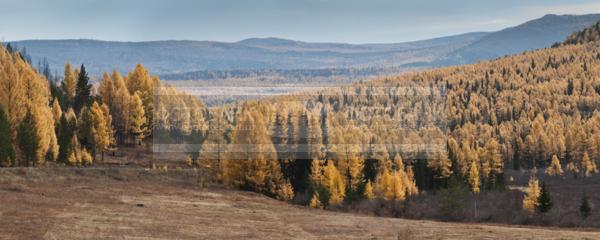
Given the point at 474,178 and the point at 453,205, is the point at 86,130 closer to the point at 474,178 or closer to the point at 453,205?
the point at 453,205

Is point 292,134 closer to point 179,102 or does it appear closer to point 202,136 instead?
point 202,136

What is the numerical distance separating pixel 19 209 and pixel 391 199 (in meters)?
63.2

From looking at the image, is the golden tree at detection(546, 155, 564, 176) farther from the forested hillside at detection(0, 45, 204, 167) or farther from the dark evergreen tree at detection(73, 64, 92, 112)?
the dark evergreen tree at detection(73, 64, 92, 112)

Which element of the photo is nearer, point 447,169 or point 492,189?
point 447,169

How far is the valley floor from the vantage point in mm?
42656

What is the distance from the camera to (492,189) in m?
132

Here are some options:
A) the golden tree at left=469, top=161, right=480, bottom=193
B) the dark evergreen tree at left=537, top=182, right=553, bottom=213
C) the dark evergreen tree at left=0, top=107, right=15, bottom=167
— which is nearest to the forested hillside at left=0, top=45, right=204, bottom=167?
the dark evergreen tree at left=0, top=107, right=15, bottom=167

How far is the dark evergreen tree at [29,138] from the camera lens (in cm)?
8581

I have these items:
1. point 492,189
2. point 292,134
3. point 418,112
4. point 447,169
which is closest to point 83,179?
point 292,134

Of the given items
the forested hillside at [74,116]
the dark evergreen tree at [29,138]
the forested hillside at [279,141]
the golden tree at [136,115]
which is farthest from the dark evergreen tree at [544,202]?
the dark evergreen tree at [29,138]

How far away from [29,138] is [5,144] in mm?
4996

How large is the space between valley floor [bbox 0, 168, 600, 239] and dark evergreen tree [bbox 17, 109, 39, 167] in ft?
29.3

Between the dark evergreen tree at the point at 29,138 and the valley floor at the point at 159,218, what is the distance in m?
8.94

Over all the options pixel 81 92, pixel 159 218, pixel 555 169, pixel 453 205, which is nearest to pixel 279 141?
pixel 453 205
